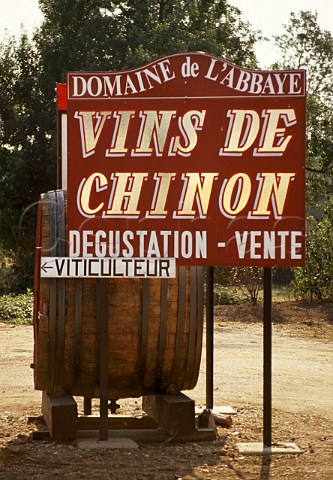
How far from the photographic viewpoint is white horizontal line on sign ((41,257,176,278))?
795 cm

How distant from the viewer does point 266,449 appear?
26.4 feet

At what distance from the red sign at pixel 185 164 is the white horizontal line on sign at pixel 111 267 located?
0.07 meters

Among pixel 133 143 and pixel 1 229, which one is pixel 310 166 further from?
pixel 133 143

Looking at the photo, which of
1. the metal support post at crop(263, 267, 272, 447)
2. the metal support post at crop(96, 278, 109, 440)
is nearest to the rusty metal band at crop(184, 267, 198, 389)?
the metal support post at crop(263, 267, 272, 447)

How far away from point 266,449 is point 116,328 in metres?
1.60

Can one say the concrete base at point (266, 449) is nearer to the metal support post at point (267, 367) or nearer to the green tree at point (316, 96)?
the metal support post at point (267, 367)

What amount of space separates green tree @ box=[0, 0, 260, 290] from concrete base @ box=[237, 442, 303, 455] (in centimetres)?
1977

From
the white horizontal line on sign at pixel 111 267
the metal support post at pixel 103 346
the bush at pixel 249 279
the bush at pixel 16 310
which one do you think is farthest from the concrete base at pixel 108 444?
the bush at pixel 249 279

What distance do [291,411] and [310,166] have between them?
2345 centimetres

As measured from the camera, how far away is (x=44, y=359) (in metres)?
8.26

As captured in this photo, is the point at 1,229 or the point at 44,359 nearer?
the point at 44,359

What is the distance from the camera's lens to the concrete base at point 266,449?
26.2 ft

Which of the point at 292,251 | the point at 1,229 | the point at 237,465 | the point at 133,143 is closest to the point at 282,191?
the point at 292,251

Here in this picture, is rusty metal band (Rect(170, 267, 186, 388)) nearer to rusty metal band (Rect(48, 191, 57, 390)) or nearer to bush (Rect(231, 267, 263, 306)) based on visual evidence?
rusty metal band (Rect(48, 191, 57, 390))
